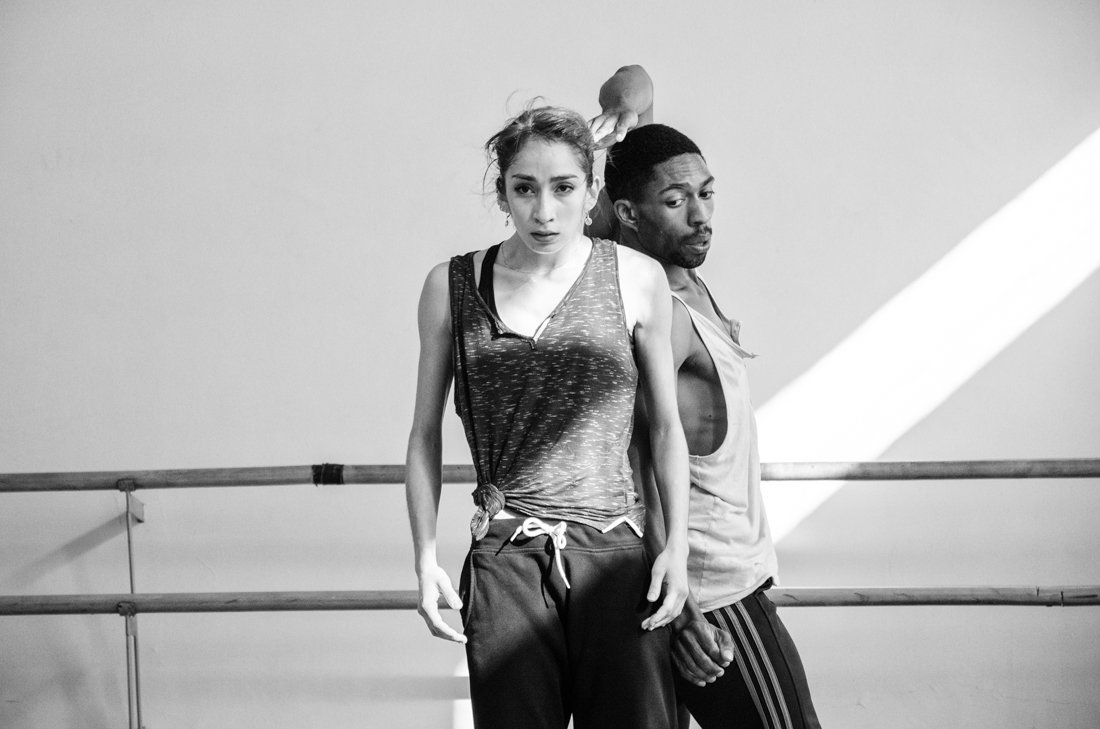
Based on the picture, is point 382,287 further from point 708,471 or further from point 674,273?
point 708,471

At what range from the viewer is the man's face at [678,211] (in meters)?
1.69

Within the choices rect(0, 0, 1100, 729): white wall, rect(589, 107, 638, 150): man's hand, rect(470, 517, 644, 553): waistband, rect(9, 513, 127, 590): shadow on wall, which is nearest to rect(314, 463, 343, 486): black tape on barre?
rect(0, 0, 1100, 729): white wall

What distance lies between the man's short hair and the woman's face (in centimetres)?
34

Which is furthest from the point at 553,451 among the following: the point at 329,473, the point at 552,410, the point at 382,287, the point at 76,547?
the point at 76,547

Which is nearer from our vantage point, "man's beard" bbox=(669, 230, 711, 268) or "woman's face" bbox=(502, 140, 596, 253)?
"woman's face" bbox=(502, 140, 596, 253)

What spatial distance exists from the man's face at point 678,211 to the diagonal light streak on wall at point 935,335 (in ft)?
5.39

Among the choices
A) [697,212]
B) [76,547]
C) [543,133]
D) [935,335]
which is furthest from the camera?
[76,547]

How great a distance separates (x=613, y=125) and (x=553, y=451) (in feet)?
2.34

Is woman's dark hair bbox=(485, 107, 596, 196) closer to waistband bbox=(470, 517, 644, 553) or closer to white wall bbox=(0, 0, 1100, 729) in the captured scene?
waistband bbox=(470, 517, 644, 553)

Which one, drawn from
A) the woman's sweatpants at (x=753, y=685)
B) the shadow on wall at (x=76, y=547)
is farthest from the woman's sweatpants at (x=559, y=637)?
the shadow on wall at (x=76, y=547)

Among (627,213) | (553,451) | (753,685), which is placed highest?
(627,213)

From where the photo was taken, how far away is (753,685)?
154 cm

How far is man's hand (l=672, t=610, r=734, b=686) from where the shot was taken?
144 centimetres

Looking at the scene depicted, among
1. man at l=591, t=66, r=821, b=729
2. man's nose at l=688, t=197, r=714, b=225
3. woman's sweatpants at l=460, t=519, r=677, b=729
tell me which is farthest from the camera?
man's nose at l=688, t=197, r=714, b=225
